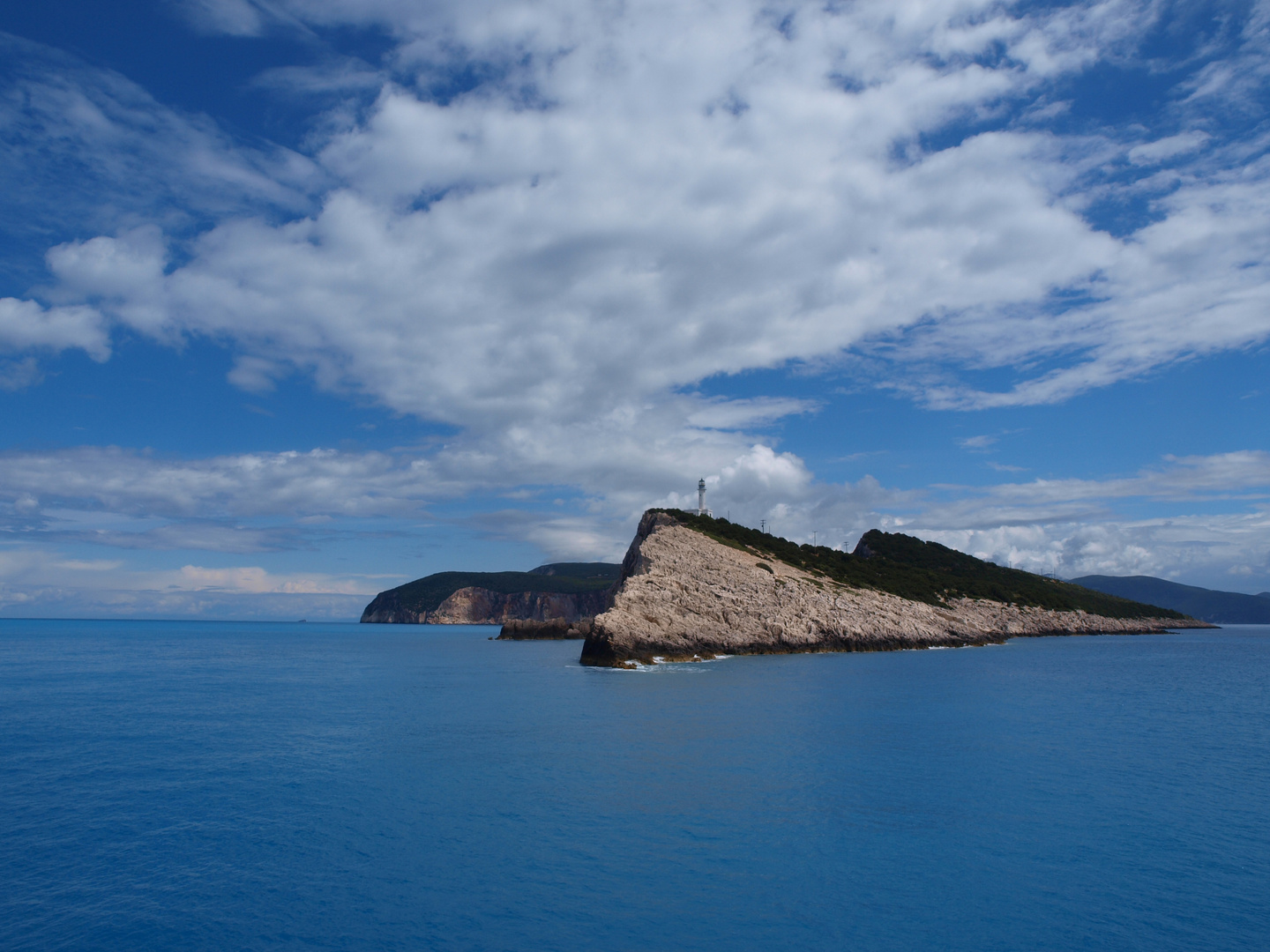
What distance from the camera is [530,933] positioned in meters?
12.4

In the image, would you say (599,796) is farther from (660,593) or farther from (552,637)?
(552,637)

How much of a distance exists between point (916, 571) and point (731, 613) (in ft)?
209

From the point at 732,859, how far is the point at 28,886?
14.7 meters

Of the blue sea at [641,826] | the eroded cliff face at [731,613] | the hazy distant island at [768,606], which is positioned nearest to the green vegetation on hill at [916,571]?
the hazy distant island at [768,606]

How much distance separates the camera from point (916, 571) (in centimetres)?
12069

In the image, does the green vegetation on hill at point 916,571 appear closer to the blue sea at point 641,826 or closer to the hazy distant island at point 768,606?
the hazy distant island at point 768,606

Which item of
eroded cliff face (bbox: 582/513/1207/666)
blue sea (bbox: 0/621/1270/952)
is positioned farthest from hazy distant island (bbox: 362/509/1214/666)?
blue sea (bbox: 0/621/1270/952)

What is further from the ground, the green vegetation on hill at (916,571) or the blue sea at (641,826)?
the green vegetation on hill at (916,571)

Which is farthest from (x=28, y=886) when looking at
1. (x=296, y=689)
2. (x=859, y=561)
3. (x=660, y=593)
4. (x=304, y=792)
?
(x=859, y=561)

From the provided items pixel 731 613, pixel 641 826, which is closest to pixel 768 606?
pixel 731 613

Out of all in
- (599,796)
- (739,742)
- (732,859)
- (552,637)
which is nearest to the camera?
(732,859)

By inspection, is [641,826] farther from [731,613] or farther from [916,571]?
[916,571]

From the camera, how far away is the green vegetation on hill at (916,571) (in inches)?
3688

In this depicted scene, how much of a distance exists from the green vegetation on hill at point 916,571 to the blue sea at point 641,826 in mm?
55662
